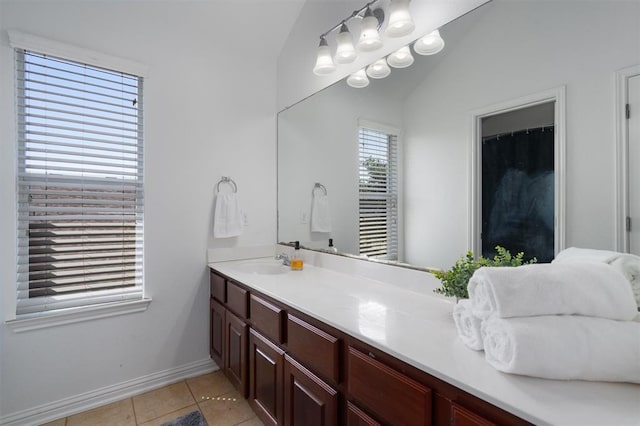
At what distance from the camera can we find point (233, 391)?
2031 mm

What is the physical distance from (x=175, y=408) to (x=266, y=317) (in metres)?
0.95

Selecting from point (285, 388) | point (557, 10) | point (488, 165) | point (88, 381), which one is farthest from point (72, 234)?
point (557, 10)

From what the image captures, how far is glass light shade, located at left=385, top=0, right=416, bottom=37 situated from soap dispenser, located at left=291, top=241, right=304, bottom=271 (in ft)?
4.79

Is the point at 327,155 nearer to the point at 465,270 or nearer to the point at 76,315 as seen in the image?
the point at 465,270

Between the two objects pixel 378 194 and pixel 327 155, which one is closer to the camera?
pixel 378 194

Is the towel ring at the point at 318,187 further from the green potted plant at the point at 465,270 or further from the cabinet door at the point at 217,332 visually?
→ the green potted plant at the point at 465,270

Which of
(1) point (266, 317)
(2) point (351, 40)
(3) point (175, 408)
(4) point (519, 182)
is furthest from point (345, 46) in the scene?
(3) point (175, 408)

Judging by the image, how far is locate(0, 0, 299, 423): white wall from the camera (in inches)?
64.8

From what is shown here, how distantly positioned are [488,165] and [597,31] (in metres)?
0.50

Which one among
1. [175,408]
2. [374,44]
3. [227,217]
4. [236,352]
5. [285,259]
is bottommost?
[175,408]

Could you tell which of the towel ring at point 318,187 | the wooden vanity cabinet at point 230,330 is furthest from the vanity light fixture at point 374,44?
the wooden vanity cabinet at point 230,330

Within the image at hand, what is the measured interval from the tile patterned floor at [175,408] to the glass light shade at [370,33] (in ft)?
7.12

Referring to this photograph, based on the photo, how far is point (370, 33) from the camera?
5.25ft

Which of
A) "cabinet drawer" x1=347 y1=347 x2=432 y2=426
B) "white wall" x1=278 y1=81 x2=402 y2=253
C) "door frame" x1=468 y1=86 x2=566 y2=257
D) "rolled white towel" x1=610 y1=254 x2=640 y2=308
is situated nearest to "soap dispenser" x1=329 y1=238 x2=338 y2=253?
"white wall" x1=278 y1=81 x2=402 y2=253
